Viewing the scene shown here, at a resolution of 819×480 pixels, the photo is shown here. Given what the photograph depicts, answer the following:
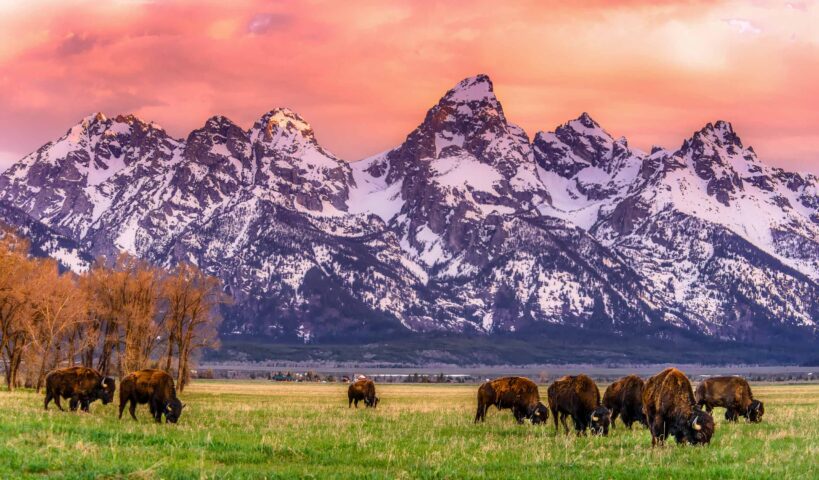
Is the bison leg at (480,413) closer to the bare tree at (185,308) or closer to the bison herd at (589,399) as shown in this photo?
the bison herd at (589,399)

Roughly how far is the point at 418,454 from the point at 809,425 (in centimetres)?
2141

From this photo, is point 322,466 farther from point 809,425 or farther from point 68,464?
point 809,425

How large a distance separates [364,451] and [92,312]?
68.8m

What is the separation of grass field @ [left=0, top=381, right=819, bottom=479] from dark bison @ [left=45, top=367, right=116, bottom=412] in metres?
3.70

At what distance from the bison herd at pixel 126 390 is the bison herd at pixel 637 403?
1392 cm

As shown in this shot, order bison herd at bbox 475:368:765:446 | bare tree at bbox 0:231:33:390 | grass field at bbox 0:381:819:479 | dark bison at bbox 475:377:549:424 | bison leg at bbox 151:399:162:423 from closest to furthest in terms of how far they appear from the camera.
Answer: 1. grass field at bbox 0:381:819:479
2. bison herd at bbox 475:368:765:446
3. bison leg at bbox 151:399:162:423
4. dark bison at bbox 475:377:549:424
5. bare tree at bbox 0:231:33:390

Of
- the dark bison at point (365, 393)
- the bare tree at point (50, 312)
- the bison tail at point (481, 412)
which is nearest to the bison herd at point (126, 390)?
Result: the bison tail at point (481, 412)

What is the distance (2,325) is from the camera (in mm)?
80250

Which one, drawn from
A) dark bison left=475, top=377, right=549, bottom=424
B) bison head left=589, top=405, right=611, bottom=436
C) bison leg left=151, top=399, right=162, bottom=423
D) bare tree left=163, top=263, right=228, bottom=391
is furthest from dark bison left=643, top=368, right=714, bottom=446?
bare tree left=163, top=263, right=228, bottom=391

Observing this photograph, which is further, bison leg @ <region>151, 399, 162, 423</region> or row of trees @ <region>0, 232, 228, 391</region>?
row of trees @ <region>0, 232, 228, 391</region>

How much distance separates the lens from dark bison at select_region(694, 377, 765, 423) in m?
47.6

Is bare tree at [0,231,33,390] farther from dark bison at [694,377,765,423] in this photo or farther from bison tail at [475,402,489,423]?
dark bison at [694,377,765,423]

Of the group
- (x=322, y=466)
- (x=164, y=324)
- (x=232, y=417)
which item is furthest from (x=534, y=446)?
(x=164, y=324)

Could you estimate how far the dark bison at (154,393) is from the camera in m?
41.6
